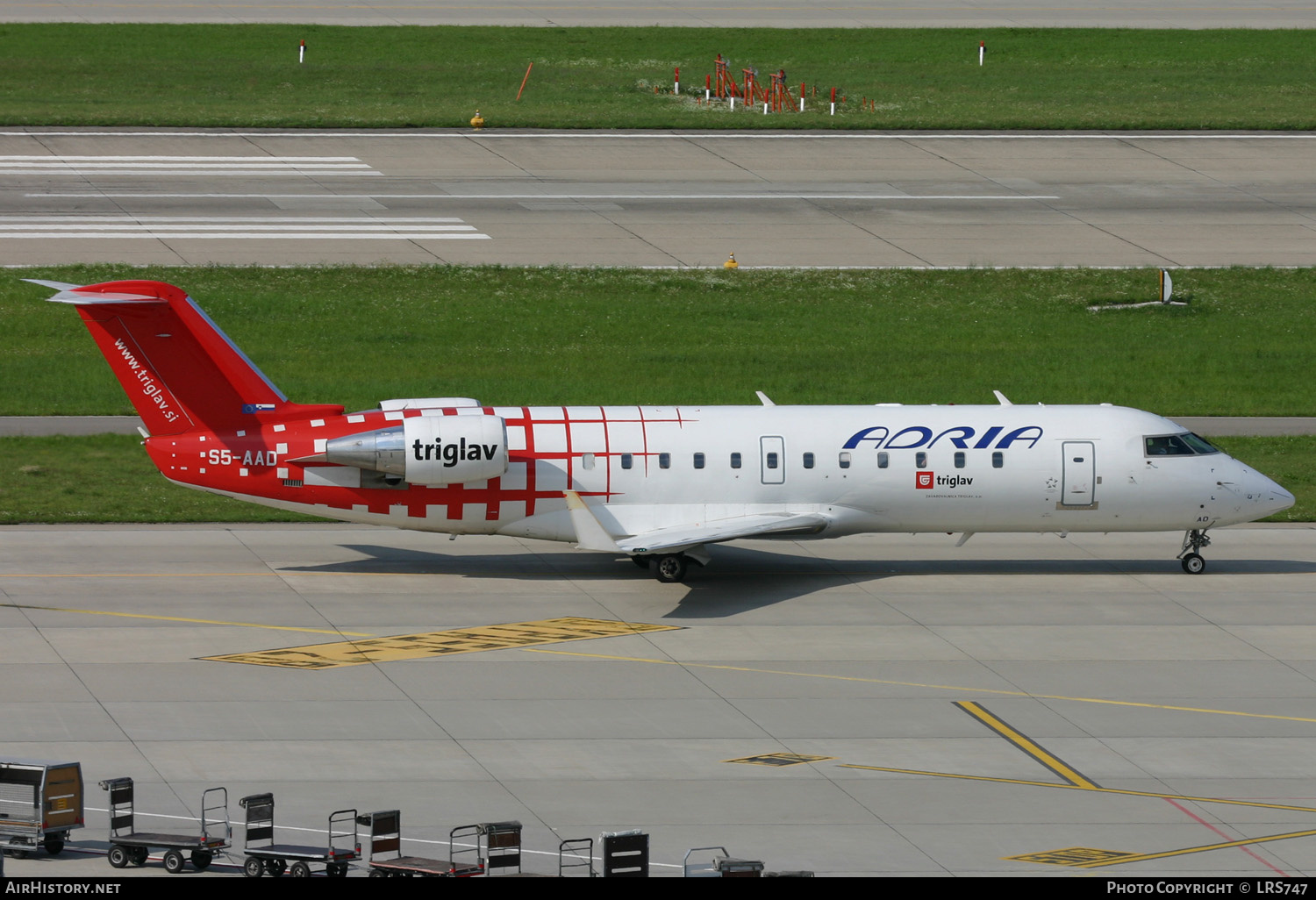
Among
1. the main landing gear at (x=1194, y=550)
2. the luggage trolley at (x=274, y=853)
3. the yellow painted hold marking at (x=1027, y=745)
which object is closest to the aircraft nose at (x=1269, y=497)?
the main landing gear at (x=1194, y=550)

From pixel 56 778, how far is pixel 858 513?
1743 cm

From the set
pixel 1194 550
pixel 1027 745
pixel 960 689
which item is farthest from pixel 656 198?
pixel 1027 745

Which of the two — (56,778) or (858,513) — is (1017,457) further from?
(56,778)

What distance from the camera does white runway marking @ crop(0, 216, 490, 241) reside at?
55781 mm

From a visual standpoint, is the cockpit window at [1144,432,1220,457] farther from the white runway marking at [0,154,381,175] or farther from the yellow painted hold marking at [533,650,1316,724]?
the white runway marking at [0,154,381,175]

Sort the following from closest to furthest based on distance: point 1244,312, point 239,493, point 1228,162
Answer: point 239,493 < point 1244,312 < point 1228,162

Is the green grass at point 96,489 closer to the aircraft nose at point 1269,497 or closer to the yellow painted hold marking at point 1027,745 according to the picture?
the yellow painted hold marking at point 1027,745

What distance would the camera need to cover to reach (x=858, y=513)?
32.5 meters

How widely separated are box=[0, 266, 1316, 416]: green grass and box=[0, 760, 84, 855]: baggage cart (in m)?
25.3

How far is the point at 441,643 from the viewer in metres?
28.4

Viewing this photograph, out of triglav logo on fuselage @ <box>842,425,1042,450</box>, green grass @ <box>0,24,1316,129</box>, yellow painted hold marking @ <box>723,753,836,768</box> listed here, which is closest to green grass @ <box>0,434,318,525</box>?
triglav logo on fuselage @ <box>842,425,1042,450</box>

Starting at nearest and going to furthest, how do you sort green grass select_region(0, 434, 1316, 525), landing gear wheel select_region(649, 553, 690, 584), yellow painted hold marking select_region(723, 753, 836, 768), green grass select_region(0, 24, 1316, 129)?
yellow painted hold marking select_region(723, 753, 836, 768) → landing gear wheel select_region(649, 553, 690, 584) → green grass select_region(0, 434, 1316, 525) → green grass select_region(0, 24, 1316, 129)

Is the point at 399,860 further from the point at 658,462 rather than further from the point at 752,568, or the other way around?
the point at 752,568

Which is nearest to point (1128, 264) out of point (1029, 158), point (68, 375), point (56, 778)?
point (1029, 158)
